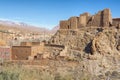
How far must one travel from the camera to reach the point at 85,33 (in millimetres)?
30172

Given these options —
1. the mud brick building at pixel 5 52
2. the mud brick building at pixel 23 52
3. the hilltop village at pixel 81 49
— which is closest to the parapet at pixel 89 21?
the hilltop village at pixel 81 49

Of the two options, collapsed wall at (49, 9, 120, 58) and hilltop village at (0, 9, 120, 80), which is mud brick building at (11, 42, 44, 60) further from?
collapsed wall at (49, 9, 120, 58)

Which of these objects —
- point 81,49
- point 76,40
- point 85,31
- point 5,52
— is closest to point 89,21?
point 85,31

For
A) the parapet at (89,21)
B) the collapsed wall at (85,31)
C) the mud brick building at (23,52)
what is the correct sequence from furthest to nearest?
the parapet at (89,21), the collapsed wall at (85,31), the mud brick building at (23,52)

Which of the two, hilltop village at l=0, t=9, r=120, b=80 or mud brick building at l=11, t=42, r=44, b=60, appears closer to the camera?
hilltop village at l=0, t=9, r=120, b=80

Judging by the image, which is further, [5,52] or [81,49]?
[81,49]

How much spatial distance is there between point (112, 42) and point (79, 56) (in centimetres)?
358

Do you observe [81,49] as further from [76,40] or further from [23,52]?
[23,52]

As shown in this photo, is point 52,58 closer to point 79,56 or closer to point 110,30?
point 79,56

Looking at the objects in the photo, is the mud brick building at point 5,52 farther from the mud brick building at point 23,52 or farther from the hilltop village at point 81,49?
the mud brick building at point 23,52

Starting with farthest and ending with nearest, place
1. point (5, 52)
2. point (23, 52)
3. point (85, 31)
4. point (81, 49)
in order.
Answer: point (85, 31) → point (81, 49) → point (5, 52) → point (23, 52)

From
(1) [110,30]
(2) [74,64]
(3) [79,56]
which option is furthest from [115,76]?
(1) [110,30]

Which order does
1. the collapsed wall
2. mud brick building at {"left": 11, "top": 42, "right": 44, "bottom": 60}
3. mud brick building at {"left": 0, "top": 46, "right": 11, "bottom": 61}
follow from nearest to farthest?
mud brick building at {"left": 11, "top": 42, "right": 44, "bottom": 60}
mud brick building at {"left": 0, "top": 46, "right": 11, "bottom": 61}
the collapsed wall

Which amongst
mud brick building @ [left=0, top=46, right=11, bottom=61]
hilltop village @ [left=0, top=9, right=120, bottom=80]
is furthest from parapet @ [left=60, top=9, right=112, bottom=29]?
mud brick building @ [left=0, top=46, right=11, bottom=61]
